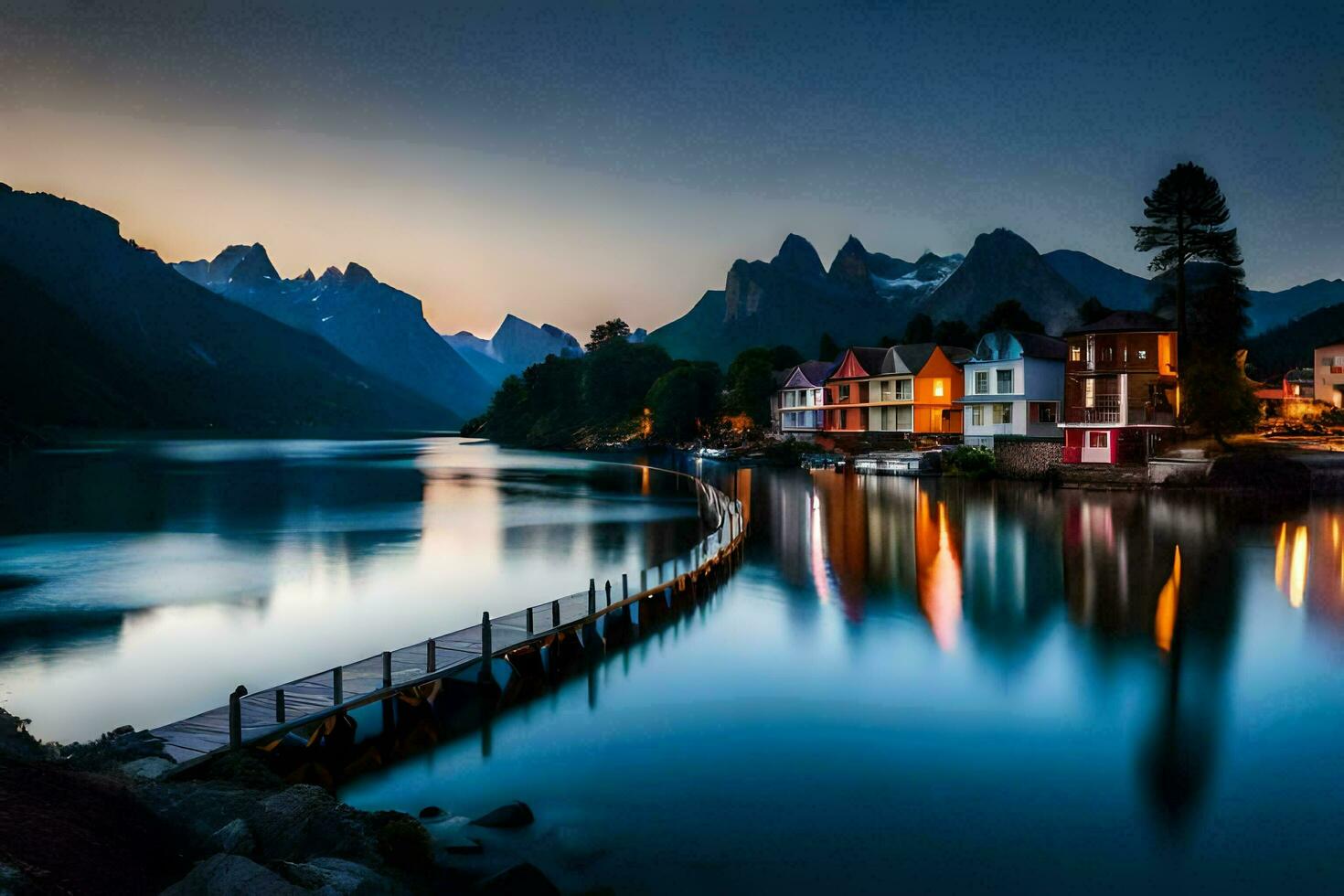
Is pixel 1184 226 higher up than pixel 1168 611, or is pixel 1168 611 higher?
pixel 1184 226

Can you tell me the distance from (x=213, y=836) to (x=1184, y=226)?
77369 millimetres

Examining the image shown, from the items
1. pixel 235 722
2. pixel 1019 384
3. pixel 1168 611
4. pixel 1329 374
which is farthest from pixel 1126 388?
pixel 235 722

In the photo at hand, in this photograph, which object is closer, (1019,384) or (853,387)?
(1019,384)

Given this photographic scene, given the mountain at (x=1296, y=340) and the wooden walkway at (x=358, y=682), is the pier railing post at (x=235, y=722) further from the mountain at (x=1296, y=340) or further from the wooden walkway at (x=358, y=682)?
the mountain at (x=1296, y=340)

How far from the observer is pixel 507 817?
45.0 ft

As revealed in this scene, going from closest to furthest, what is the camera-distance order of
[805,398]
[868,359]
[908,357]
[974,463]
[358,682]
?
[358,682] → [974,463] → [908,357] → [868,359] → [805,398]

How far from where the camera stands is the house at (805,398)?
107 m

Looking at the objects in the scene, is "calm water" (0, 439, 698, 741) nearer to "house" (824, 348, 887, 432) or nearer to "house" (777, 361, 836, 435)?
"house" (824, 348, 887, 432)

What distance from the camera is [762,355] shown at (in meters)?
126

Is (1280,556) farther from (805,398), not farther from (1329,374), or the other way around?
(805,398)

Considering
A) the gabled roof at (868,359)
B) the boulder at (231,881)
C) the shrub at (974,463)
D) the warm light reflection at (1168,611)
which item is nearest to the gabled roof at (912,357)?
the gabled roof at (868,359)

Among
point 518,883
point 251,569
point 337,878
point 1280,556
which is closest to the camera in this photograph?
point 337,878

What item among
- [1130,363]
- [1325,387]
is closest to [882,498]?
[1130,363]

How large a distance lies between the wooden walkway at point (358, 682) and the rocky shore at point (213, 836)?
0.81m
